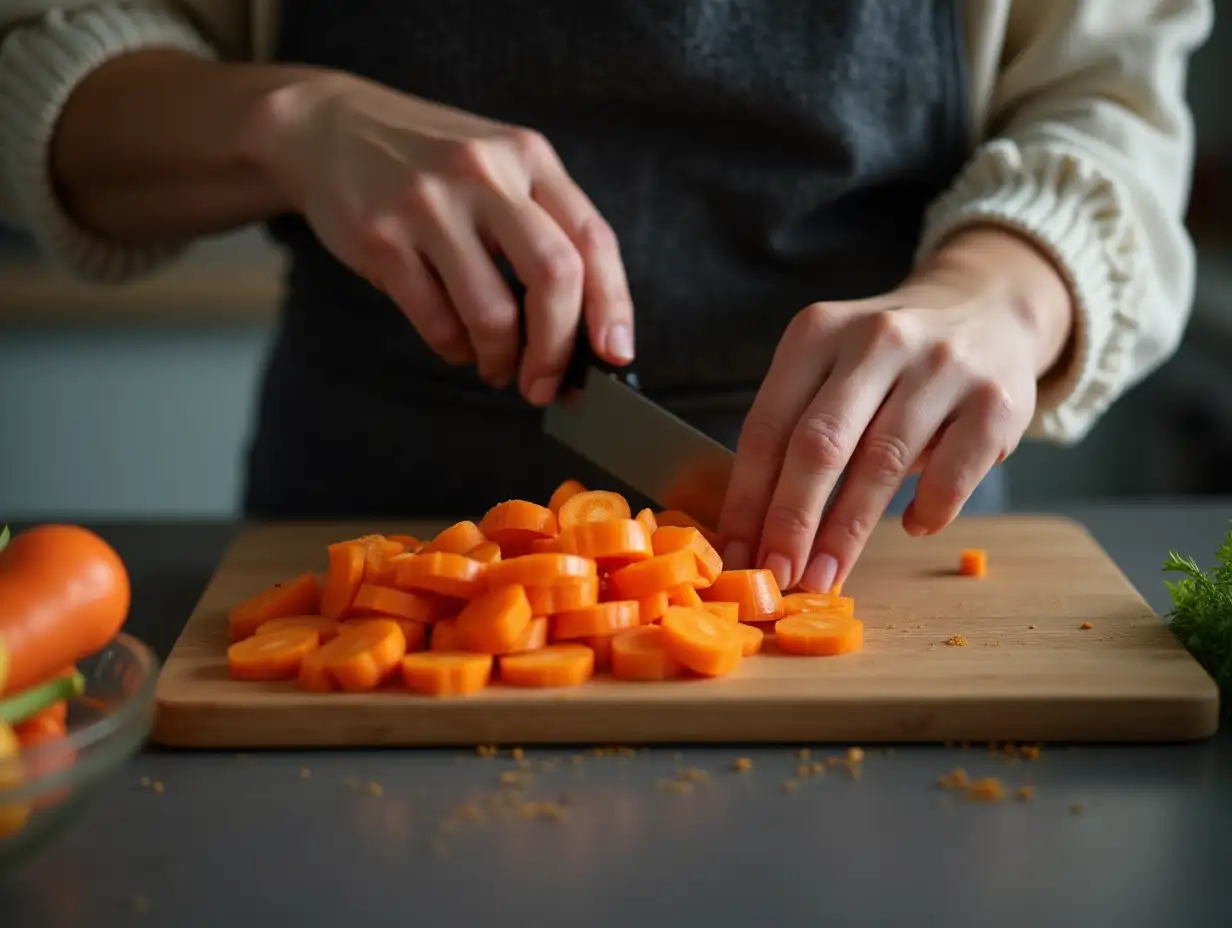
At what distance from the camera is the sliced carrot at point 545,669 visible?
3.60 ft

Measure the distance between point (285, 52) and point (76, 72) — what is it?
236 millimetres

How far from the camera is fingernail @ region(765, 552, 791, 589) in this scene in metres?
1.26

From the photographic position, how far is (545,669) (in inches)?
43.3

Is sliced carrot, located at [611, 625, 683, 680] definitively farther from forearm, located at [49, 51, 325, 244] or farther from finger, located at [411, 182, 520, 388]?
forearm, located at [49, 51, 325, 244]

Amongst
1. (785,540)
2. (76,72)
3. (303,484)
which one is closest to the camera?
(785,540)

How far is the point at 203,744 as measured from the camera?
3.55 ft

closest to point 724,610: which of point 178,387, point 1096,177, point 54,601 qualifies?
point 54,601

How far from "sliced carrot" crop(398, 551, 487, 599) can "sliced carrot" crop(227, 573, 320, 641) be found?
134 mm

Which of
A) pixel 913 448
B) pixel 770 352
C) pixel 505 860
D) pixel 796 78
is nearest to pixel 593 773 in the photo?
pixel 505 860

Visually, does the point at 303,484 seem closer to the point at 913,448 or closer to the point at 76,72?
the point at 76,72

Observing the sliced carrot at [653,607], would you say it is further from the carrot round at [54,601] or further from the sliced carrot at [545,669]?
the carrot round at [54,601]

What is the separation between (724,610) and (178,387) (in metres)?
2.69

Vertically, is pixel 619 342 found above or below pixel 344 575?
above

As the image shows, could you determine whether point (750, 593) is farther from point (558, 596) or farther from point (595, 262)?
point (595, 262)
